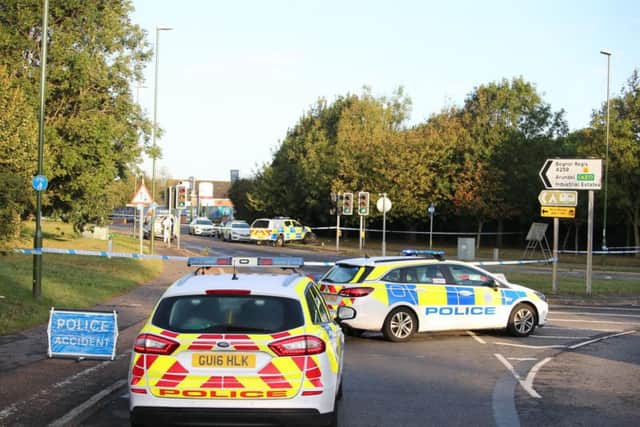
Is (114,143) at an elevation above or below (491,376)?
above

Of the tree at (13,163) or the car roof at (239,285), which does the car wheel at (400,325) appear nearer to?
the car roof at (239,285)

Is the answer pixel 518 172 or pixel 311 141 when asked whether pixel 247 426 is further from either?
pixel 311 141

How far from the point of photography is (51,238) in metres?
37.8

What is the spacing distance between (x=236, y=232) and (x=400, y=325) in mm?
43260

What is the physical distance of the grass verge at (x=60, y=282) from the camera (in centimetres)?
1448

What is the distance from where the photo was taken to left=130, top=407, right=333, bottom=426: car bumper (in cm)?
619

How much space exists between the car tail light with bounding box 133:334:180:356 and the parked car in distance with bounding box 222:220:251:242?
4894 centimetres

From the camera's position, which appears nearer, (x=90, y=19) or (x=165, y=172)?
(x=90, y=19)

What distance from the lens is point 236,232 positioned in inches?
2218

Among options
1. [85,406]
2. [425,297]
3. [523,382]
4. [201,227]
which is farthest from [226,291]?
[201,227]

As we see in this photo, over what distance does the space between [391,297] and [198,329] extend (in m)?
7.42

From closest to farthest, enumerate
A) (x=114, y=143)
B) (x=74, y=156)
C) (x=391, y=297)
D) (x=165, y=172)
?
1. (x=391, y=297)
2. (x=74, y=156)
3. (x=114, y=143)
4. (x=165, y=172)

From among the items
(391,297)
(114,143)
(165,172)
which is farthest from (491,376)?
(165,172)

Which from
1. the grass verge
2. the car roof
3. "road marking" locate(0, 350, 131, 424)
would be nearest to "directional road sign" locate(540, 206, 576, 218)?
the grass verge
